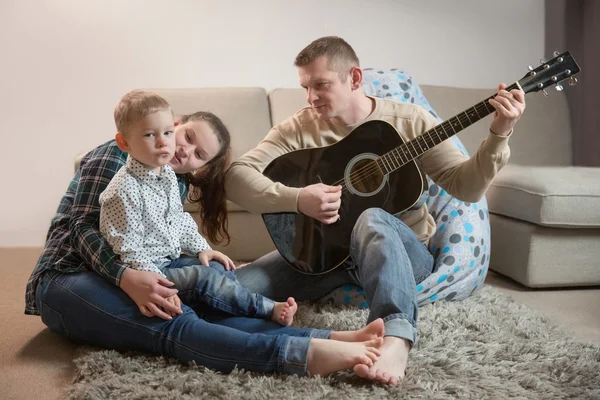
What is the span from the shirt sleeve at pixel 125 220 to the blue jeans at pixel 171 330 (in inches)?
3.4

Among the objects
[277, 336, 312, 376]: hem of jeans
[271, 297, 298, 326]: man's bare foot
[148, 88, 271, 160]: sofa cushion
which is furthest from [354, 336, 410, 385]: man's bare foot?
[148, 88, 271, 160]: sofa cushion

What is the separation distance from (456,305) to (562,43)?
2.17 m

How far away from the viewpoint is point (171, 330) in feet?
4.76

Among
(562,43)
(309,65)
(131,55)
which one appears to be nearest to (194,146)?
(309,65)

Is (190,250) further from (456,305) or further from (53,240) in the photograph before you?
(456,305)

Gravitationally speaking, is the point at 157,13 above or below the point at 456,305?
above

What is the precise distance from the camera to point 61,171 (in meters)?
3.46

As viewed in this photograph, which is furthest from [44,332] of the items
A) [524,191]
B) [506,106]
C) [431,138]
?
[524,191]

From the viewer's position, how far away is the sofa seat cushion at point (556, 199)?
2.23 m

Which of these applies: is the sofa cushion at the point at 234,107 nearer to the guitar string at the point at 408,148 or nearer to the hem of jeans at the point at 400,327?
the guitar string at the point at 408,148

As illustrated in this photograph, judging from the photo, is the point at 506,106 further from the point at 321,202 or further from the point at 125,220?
the point at 125,220

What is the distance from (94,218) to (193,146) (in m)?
0.31

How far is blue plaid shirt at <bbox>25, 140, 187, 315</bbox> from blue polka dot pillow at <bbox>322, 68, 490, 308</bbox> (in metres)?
0.70

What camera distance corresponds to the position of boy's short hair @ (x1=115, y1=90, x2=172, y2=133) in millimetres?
1491
